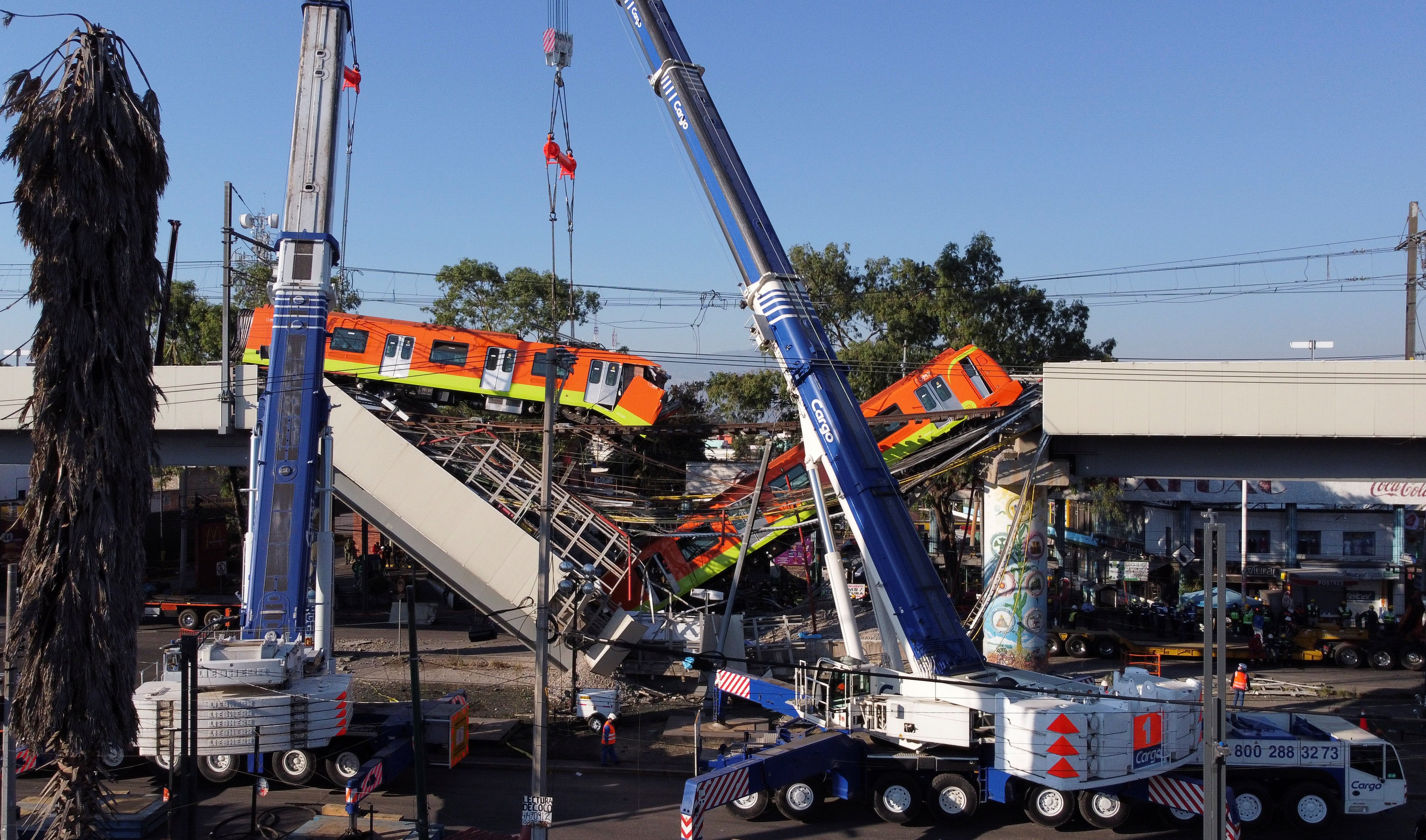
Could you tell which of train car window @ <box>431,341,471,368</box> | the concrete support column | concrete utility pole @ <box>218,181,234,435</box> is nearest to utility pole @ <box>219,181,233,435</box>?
concrete utility pole @ <box>218,181,234,435</box>

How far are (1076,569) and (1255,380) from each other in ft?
77.4

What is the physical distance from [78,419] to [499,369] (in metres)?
22.4

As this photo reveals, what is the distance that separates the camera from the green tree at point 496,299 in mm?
47594

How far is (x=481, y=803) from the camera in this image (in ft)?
56.3

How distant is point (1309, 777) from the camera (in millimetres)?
15898

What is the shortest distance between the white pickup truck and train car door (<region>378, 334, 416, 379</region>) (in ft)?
80.6

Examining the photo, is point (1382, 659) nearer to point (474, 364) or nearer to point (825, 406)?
point (825, 406)

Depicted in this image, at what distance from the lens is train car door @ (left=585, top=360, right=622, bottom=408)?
1248 inches

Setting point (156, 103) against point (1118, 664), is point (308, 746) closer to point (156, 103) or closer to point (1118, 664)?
point (156, 103)

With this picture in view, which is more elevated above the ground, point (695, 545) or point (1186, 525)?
point (1186, 525)

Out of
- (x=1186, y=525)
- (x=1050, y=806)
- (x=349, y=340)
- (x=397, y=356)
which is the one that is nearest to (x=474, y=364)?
(x=397, y=356)

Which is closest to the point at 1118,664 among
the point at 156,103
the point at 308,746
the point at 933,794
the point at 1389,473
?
the point at 1389,473

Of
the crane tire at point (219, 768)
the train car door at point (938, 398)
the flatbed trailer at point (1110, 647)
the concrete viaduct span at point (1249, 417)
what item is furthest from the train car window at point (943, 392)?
the crane tire at point (219, 768)

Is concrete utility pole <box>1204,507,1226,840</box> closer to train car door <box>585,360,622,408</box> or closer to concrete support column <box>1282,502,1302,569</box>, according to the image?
train car door <box>585,360,622,408</box>
